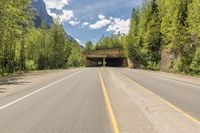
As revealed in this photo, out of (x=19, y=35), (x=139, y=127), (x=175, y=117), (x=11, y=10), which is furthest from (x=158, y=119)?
(x=19, y=35)

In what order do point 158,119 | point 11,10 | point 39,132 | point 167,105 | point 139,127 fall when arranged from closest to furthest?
point 39,132 → point 139,127 → point 158,119 → point 167,105 → point 11,10

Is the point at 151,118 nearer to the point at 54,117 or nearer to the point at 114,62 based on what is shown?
the point at 54,117

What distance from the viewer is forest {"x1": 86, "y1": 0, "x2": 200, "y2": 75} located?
4929cm

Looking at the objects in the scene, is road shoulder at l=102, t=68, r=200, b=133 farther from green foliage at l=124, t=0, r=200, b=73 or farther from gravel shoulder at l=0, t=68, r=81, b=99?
green foliage at l=124, t=0, r=200, b=73

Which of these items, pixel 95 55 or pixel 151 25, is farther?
pixel 95 55

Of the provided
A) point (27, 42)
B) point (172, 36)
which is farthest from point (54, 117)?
point (27, 42)

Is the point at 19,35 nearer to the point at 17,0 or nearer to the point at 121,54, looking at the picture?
the point at 17,0

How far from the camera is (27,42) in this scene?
73500 mm

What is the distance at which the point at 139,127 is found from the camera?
9.37m

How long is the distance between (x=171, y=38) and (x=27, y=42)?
107 ft

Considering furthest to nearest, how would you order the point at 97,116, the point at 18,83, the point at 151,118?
the point at 18,83, the point at 97,116, the point at 151,118

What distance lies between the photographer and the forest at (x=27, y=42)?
41.5 metres

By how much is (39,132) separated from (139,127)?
276cm

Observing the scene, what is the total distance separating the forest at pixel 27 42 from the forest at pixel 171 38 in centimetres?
2221
